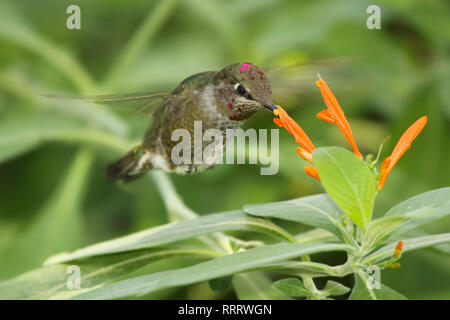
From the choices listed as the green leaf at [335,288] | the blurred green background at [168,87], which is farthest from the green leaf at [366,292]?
the blurred green background at [168,87]

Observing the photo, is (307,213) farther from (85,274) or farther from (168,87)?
(168,87)

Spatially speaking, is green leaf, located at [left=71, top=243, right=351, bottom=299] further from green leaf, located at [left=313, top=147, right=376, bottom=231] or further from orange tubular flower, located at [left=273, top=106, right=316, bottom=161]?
orange tubular flower, located at [left=273, top=106, right=316, bottom=161]

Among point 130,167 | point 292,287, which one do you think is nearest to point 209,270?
point 292,287

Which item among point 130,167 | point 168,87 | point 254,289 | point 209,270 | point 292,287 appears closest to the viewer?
point 209,270

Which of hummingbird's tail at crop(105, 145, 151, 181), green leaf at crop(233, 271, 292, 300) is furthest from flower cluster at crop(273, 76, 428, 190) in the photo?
hummingbird's tail at crop(105, 145, 151, 181)

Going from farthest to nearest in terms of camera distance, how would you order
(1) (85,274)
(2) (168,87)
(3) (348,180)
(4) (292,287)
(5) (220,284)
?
(2) (168,87)
(1) (85,274)
(5) (220,284)
(4) (292,287)
(3) (348,180)

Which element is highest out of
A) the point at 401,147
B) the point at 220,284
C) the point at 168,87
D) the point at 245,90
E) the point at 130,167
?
the point at 168,87

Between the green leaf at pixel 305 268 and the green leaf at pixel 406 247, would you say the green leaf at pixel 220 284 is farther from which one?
the green leaf at pixel 406 247

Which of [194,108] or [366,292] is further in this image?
[194,108]
